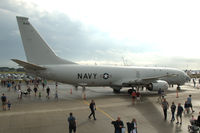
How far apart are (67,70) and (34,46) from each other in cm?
493

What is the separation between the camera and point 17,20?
17.8 meters

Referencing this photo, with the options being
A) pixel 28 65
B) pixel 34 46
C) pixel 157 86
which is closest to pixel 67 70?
pixel 28 65

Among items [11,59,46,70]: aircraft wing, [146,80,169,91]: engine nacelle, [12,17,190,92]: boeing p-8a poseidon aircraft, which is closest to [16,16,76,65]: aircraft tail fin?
[12,17,190,92]: boeing p-8a poseidon aircraft

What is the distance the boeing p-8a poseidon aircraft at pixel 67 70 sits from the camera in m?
18.3

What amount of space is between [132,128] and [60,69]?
14401 mm

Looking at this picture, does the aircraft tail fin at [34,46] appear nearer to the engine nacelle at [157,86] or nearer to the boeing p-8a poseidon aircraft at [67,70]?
the boeing p-8a poseidon aircraft at [67,70]

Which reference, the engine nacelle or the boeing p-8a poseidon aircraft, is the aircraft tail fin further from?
the engine nacelle

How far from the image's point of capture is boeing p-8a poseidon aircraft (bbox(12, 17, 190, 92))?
60.1ft

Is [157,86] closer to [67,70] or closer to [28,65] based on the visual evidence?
[67,70]

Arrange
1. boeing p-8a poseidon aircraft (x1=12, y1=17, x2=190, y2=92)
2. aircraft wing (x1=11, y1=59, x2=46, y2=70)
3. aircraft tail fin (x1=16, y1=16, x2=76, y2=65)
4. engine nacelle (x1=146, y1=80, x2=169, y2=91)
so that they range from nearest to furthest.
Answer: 1. aircraft wing (x1=11, y1=59, x2=46, y2=70)
2. aircraft tail fin (x1=16, y1=16, x2=76, y2=65)
3. boeing p-8a poseidon aircraft (x1=12, y1=17, x2=190, y2=92)
4. engine nacelle (x1=146, y1=80, x2=169, y2=91)

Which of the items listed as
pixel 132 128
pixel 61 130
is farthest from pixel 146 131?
pixel 61 130

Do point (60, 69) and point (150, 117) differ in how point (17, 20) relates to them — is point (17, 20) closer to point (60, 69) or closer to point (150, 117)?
point (60, 69)

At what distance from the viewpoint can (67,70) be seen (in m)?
19.9

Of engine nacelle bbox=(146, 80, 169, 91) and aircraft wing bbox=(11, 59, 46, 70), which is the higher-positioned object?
aircraft wing bbox=(11, 59, 46, 70)
